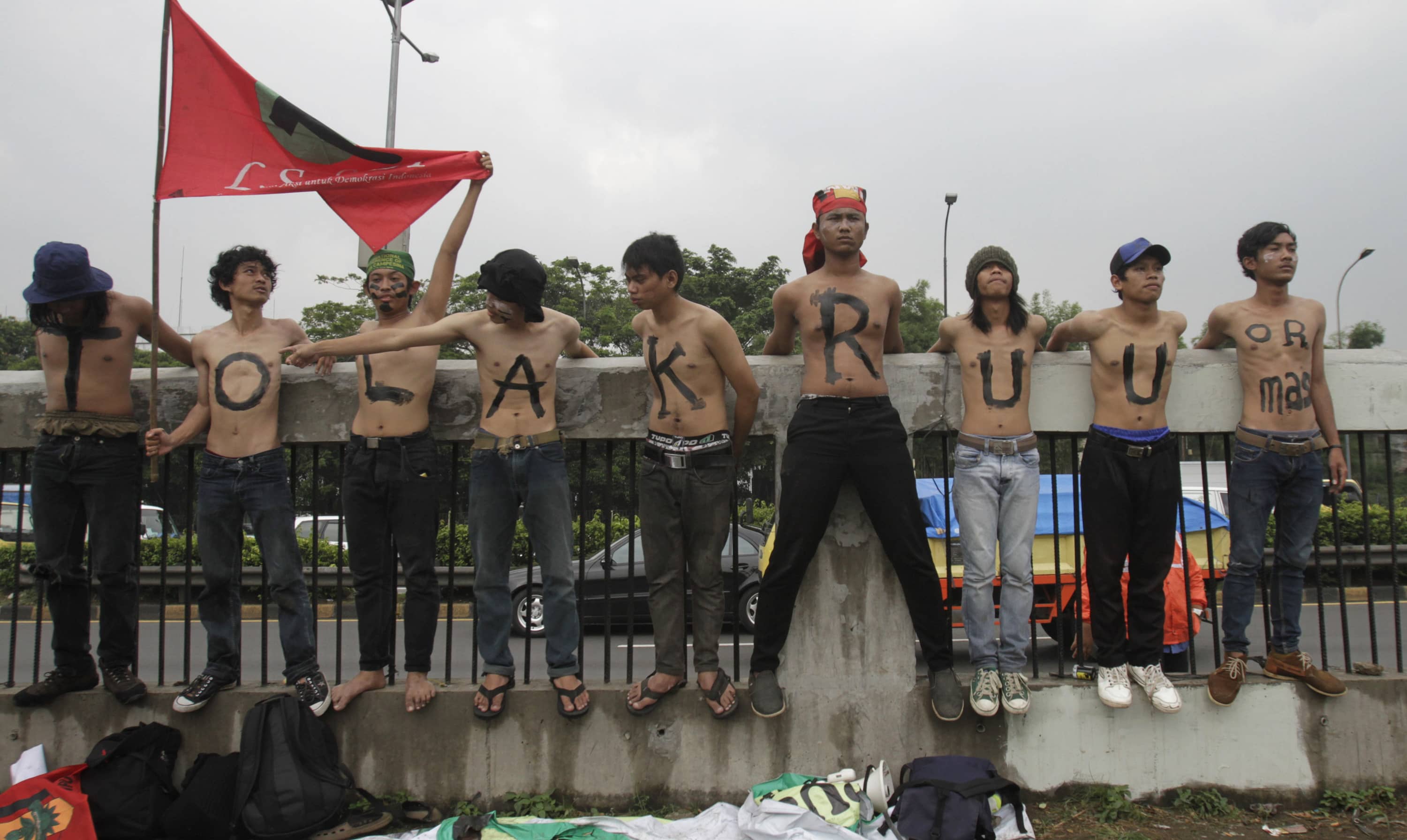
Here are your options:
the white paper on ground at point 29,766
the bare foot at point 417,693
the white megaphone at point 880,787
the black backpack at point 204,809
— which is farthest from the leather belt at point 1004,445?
the white paper on ground at point 29,766

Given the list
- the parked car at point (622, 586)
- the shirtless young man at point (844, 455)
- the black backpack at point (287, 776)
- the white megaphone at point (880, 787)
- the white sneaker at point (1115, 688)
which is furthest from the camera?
the parked car at point (622, 586)

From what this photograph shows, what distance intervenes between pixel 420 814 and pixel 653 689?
45.9 inches

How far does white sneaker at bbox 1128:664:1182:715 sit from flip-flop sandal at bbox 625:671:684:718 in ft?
7.05

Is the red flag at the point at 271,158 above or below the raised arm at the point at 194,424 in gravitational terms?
above

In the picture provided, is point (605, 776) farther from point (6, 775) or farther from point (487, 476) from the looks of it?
point (6, 775)

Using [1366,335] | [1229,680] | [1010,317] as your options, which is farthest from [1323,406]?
[1366,335]

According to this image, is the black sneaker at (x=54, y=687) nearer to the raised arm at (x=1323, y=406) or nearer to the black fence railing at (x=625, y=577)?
the black fence railing at (x=625, y=577)

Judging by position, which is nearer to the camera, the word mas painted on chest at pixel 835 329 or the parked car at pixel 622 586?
the word mas painted on chest at pixel 835 329

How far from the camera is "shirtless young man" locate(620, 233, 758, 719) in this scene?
397 cm

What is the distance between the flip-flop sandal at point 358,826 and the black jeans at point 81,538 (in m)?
1.43

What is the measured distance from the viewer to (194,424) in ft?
13.9

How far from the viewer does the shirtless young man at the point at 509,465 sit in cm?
400

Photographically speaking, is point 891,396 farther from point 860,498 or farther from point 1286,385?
point 1286,385

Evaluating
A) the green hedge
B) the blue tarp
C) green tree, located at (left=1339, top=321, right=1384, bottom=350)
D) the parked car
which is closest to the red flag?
the blue tarp
